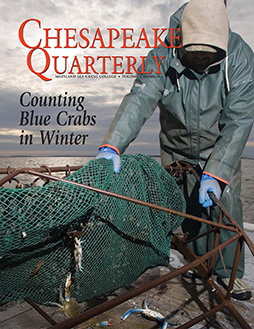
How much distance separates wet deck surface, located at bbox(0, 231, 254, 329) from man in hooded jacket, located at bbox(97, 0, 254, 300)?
255 mm

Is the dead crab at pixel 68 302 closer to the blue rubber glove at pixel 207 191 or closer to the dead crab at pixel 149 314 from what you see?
the dead crab at pixel 149 314

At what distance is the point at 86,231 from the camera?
176cm

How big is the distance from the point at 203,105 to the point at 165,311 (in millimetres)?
1759

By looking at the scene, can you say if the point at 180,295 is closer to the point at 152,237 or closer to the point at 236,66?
the point at 152,237

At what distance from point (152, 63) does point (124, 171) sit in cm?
145

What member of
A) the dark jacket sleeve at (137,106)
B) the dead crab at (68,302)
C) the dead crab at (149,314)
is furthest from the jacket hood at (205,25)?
the dead crab at (149,314)

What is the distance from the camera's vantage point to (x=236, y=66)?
2.62m

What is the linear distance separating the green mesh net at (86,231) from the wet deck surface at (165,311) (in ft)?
1.19

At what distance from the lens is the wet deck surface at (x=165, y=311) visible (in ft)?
7.25

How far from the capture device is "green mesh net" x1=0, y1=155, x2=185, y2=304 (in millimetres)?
1407

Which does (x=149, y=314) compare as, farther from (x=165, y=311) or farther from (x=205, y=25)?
(x=205, y=25)

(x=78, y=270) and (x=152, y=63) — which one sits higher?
(x=152, y=63)

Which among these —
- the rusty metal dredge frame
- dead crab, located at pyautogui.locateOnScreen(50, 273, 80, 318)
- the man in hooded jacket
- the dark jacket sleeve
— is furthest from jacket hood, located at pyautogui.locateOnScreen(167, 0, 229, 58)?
dead crab, located at pyautogui.locateOnScreen(50, 273, 80, 318)

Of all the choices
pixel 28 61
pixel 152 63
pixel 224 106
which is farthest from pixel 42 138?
pixel 224 106
